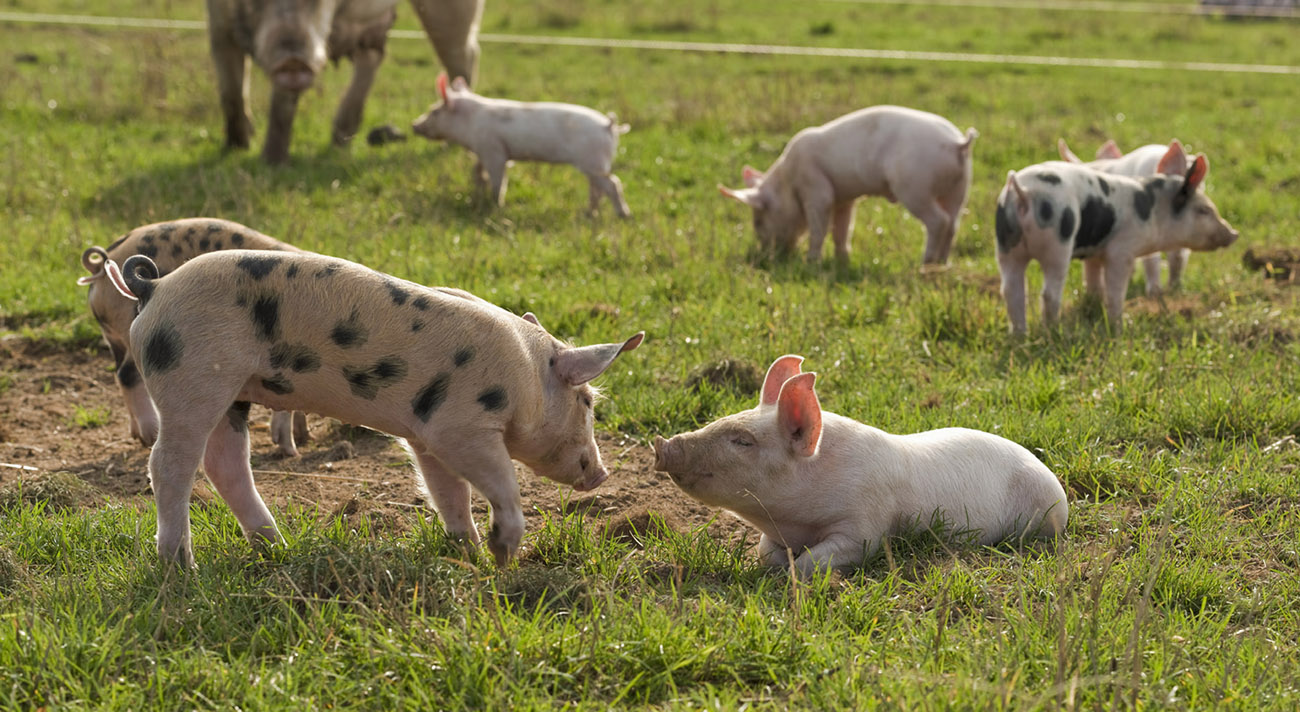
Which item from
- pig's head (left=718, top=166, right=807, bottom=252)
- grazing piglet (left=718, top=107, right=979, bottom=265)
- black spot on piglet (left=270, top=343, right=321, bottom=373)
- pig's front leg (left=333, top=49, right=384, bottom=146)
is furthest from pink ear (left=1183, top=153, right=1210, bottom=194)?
pig's front leg (left=333, top=49, right=384, bottom=146)

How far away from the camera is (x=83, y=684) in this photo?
3.20 m

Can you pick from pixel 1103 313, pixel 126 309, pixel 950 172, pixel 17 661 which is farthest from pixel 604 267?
pixel 17 661

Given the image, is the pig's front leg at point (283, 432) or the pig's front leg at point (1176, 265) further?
the pig's front leg at point (1176, 265)

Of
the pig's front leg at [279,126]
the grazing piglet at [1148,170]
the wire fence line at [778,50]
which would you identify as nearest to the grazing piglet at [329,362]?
the grazing piglet at [1148,170]

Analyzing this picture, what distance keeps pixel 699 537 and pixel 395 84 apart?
455 inches

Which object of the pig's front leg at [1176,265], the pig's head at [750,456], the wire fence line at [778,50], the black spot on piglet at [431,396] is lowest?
the wire fence line at [778,50]

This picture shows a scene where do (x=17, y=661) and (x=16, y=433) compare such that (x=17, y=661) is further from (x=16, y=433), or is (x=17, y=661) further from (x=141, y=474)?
(x=16, y=433)

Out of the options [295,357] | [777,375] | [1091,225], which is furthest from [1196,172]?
[295,357]

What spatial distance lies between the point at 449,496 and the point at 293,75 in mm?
6854

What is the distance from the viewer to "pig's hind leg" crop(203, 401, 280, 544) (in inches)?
161

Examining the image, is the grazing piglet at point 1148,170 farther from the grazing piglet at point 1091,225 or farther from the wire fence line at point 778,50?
the wire fence line at point 778,50

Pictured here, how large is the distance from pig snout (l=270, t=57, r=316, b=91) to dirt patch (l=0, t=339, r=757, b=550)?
4227 mm

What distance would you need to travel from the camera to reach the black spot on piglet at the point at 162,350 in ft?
12.1

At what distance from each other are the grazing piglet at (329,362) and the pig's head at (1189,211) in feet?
14.0
